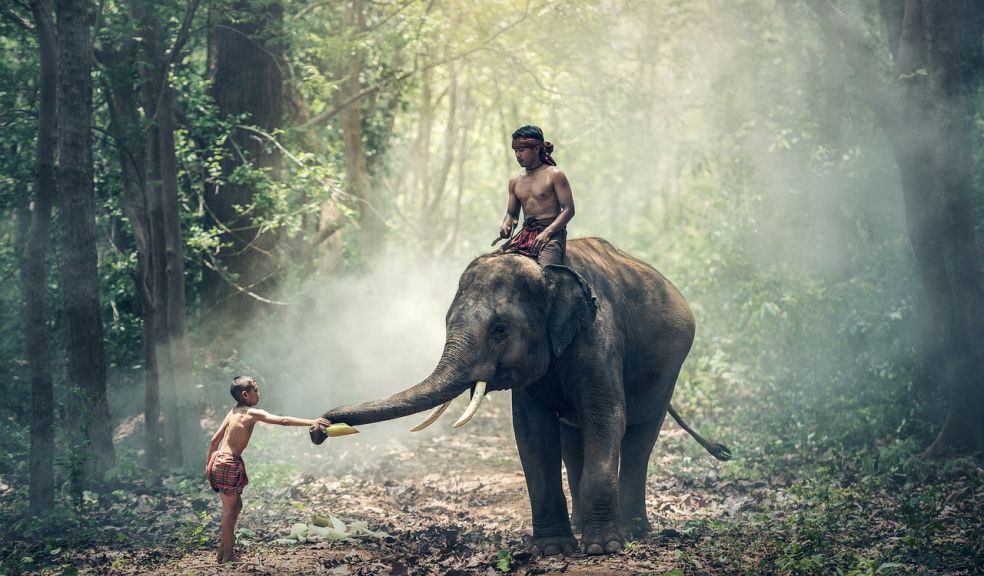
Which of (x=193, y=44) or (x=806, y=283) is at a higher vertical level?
(x=193, y=44)

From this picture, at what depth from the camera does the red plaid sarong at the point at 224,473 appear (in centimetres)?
777

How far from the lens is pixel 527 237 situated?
8586 mm

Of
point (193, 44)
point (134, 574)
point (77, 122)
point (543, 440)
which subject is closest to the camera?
point (134, 574)

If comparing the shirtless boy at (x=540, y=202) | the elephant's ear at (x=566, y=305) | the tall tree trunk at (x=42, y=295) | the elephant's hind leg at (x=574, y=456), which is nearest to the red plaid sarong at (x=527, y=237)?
the shirtless boy at (x=540, y=202)

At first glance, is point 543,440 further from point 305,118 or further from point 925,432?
point 305,118

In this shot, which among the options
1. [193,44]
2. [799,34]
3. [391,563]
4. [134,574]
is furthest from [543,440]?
[799,34]

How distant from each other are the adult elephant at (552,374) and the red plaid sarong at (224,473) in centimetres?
113

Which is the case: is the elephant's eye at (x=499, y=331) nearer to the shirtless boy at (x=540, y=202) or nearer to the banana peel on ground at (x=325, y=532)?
the shirtless boy at (x=540, y=202)

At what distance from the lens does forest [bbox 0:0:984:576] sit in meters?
9.39

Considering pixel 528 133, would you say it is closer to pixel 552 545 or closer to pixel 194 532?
pixel 552 545

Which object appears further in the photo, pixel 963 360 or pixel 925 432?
pixel 925 432

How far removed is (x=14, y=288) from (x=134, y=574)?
1161 cm

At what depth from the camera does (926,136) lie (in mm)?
12445

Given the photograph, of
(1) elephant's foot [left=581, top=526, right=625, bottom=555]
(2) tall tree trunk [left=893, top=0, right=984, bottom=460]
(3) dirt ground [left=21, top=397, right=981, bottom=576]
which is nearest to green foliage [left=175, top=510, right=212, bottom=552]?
(3) dirt ground [left=21, top=397, right=981, bottom=576]
